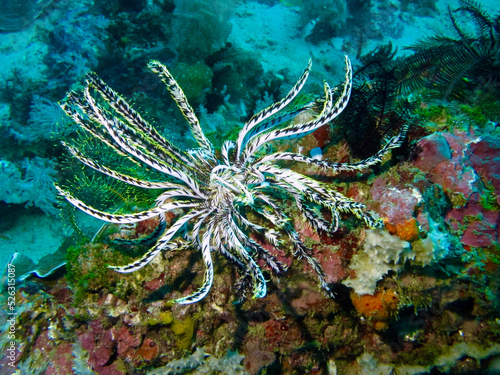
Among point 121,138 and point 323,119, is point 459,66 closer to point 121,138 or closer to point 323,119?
point 323,119

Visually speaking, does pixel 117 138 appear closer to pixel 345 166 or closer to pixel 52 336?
pixel 345 166

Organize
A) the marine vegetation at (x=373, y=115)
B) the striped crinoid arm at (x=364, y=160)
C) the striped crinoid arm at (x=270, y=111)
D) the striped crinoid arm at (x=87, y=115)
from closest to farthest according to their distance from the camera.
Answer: the striped crinoid arm at (x=87, y=115), the striped crinoid arm at (x=364, y=160), the striped crinoid arm at (x=270, y=111), the marine vegetation at (x=373, y=115)

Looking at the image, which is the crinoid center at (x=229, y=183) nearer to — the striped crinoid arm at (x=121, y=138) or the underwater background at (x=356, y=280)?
the striped crinoid arm at (x=121, y=138)

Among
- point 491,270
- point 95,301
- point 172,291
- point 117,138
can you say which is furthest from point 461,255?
point 95,301

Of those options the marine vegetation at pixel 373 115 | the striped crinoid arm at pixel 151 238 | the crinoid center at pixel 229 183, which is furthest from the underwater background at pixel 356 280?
the crinoid center at pixel 229 183

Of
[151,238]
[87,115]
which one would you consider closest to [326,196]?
[151,238]

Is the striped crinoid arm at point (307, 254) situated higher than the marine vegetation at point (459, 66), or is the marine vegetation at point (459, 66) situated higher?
the marine vegetation at point (459, 66)

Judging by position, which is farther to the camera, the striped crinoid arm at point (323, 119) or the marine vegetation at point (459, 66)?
the marine vegetation at point (459, 66)

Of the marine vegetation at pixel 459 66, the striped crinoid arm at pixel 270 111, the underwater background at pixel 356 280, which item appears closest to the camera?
the underwater background at pixel 356 280

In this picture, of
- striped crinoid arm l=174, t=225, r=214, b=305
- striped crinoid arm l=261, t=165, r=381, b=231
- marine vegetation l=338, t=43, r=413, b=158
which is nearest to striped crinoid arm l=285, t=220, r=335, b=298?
striped crinoid arm l=261, t=165, r=381, b=231
